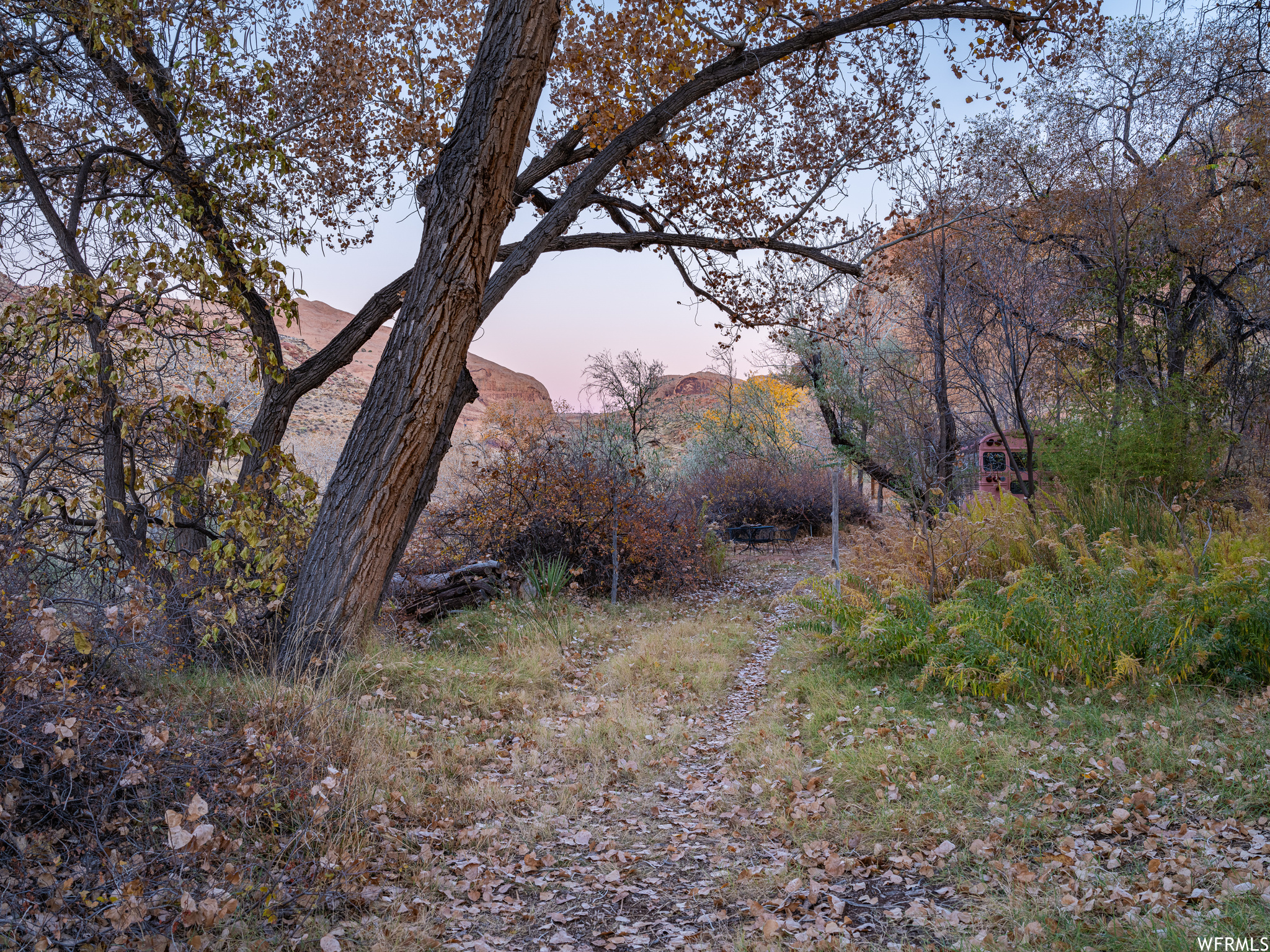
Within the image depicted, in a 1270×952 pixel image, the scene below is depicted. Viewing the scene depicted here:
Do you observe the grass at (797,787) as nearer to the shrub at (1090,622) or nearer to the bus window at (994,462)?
the shrub at (1090,622)

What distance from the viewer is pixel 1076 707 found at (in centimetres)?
507

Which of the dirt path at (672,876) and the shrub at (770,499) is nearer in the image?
the dirt path at (672,876)

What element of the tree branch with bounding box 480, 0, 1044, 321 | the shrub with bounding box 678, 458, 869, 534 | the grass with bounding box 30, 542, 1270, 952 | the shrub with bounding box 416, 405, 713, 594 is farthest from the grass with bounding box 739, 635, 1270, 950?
the shrub with bounding box 678, 458, 869, 534

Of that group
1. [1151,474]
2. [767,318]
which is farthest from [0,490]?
[1151,474]

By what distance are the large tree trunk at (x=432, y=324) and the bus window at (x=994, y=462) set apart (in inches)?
455

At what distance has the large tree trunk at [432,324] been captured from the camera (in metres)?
5.91

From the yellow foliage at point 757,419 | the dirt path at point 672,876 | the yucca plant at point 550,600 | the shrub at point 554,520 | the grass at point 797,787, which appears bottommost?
the dirt path at point 672,876

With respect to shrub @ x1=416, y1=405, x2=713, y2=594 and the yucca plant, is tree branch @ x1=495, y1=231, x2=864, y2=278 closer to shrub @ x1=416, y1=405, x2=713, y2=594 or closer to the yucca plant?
shrub @ x1=416, y1=405, x2=713, y2=594

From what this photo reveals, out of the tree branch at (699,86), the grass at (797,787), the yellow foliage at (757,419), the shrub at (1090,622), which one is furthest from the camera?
the yellow foliage at (757,419)

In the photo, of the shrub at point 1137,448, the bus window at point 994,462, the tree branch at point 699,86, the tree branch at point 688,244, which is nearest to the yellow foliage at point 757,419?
the bus window at point 994,462

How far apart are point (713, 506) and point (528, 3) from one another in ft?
43.8

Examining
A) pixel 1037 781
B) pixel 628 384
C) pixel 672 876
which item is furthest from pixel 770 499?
pixel 672 876

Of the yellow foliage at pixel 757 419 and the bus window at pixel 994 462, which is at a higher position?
the yellow foliage at pixel 757 419

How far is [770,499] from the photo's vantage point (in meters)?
18.2
